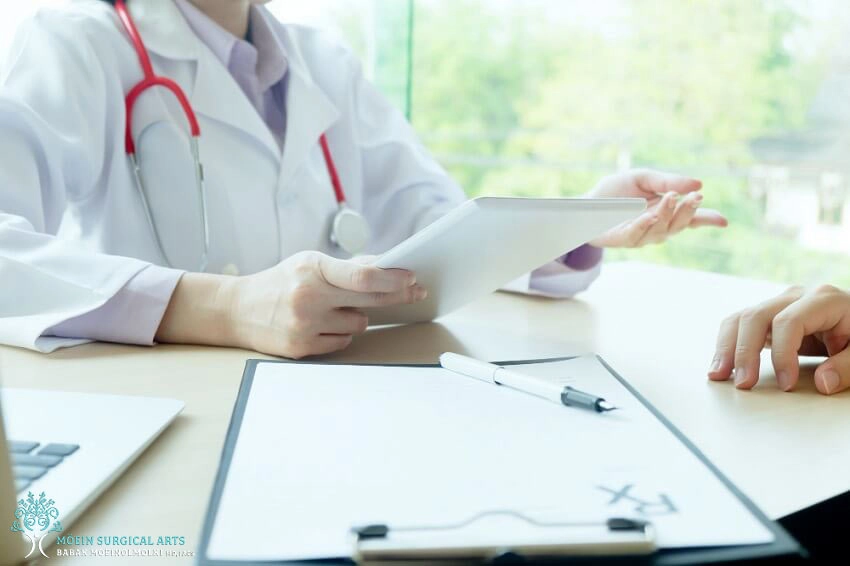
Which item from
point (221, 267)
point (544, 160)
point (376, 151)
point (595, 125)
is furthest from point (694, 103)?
point (221, 267)

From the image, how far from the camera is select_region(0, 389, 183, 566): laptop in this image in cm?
33

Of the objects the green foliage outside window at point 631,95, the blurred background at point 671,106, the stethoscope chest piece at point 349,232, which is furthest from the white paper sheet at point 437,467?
the blurred background at point 671,106

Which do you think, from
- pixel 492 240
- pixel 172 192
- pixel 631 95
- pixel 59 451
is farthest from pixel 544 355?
pixel 631 95

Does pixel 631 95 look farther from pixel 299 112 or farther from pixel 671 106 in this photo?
pixel 299 112

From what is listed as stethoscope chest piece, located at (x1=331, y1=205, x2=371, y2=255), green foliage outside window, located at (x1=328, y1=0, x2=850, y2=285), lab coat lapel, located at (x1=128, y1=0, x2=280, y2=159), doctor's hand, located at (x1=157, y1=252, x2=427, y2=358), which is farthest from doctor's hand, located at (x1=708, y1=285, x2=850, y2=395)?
green foliage outside window, located at (x1=328, y1=0, x2=850, y2=285)

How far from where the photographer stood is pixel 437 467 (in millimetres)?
403

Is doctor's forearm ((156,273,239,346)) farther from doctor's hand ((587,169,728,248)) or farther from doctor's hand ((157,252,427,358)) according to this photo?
doctor's hand ((587,169,728,248))

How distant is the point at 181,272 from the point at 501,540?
0.51 meters

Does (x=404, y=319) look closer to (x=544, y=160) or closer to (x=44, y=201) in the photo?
(x=44, y=201)

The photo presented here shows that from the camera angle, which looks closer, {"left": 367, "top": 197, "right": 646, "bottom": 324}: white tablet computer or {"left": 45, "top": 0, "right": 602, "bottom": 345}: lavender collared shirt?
{"left": 367, "top": 197, "right": 646, "bottom": 324}: white tablet computer

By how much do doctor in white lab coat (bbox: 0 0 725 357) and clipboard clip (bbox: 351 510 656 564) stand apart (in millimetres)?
337

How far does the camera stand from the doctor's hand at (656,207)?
3.07ft

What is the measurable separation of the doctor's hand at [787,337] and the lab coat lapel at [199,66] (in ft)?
2.18

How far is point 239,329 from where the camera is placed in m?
0.70
